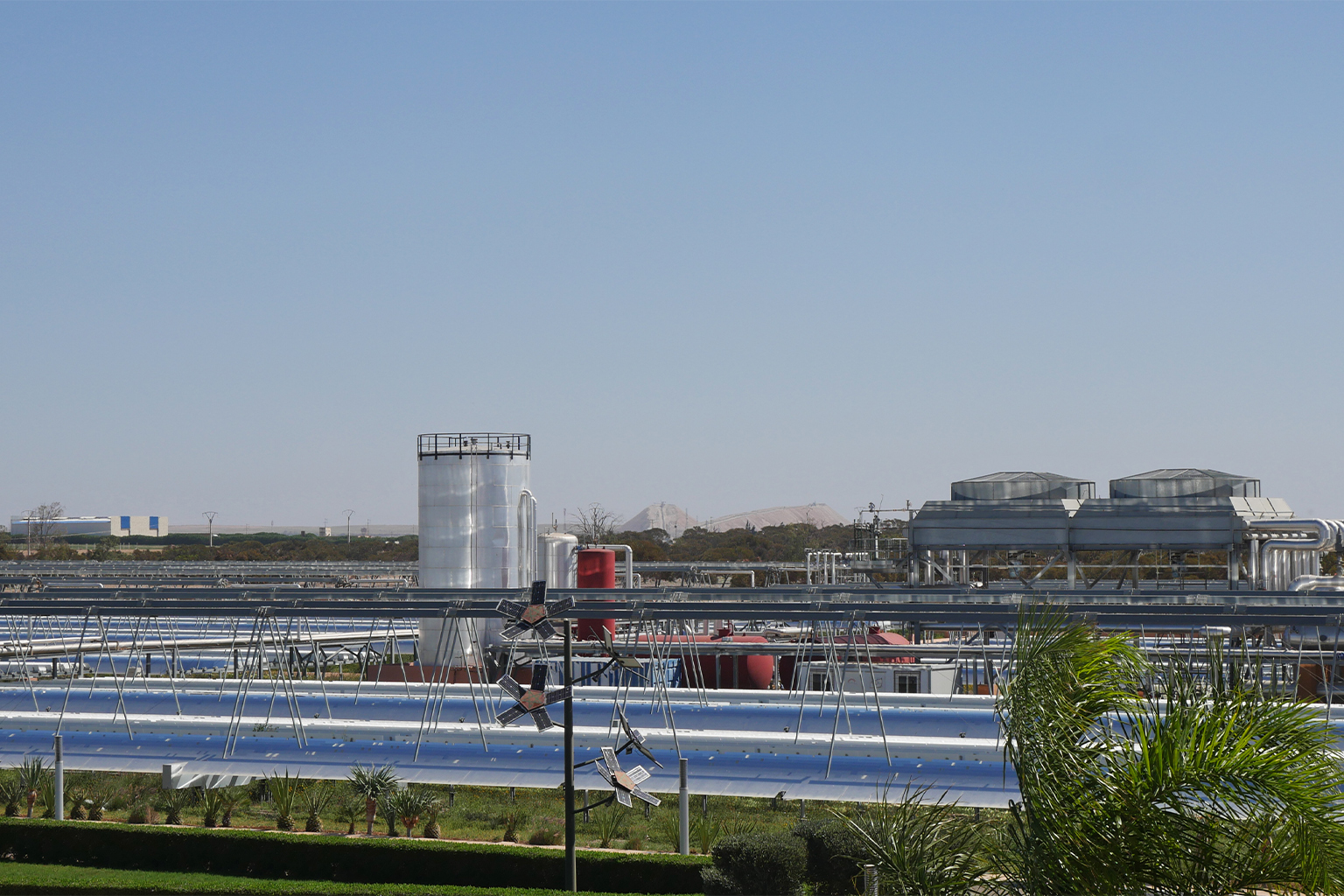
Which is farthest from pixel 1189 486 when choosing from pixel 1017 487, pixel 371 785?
pixel 371 785

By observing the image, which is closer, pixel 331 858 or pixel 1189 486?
pixel 331 858

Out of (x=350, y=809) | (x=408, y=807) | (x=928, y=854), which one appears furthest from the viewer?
(x=350, y=809)

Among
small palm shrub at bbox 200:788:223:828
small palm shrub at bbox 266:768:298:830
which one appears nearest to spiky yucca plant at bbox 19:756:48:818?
small palm shrub at bbox 200:788:223:828

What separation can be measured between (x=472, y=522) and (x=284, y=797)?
21160 millimetres

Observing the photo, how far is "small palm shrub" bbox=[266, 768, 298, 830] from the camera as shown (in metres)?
21.9

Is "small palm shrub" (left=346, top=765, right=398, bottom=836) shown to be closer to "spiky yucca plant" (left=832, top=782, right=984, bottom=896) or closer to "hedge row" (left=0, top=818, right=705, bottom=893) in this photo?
"hedge row" (left=0, top=818, right=705, bottom=893)

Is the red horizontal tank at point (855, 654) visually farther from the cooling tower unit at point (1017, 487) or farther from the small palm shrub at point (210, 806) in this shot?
the small palm shrub at point (210, 806)

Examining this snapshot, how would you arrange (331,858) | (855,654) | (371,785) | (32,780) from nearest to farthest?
(331,858) → (371,785) → (32,780) → (855,654)

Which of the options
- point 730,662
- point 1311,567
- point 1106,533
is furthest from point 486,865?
point 1311,567

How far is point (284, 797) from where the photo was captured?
73.1 feet

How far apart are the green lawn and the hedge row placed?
409mm

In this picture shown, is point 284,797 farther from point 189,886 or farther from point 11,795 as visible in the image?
point 11,795

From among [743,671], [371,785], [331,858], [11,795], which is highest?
[371,785]

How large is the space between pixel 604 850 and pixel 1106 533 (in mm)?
28327
